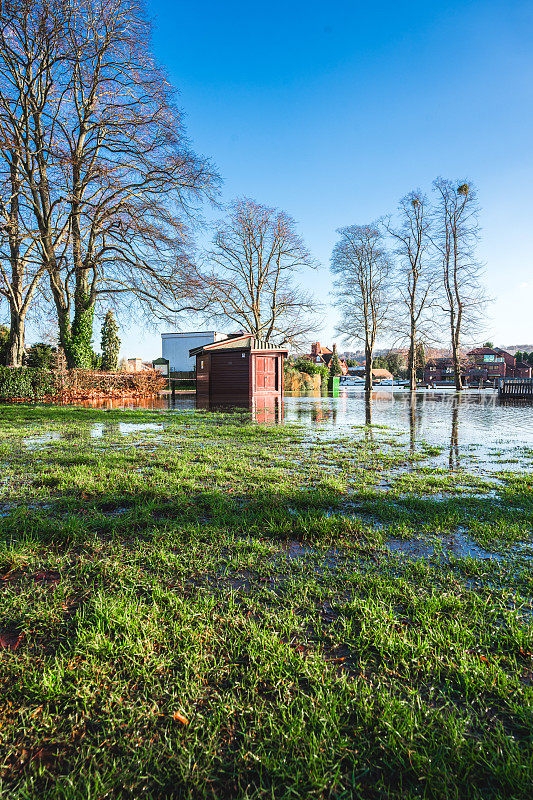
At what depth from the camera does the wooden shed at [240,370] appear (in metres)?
22.4

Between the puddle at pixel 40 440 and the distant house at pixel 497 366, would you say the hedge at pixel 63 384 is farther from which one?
the distant house at pixel 497 366

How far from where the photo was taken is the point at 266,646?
1691mm

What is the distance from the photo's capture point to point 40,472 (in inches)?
191

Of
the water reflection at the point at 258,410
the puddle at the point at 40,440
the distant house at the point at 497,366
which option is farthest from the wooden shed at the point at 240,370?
the distant house at the point at 497,366

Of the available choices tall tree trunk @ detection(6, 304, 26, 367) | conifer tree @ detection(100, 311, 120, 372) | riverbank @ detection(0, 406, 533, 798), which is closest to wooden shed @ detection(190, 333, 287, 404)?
tall tree trunk @ detection(6, 304, 26, 367)

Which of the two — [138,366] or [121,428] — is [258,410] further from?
[138,366]

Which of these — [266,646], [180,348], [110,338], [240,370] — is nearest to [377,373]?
[180,348]

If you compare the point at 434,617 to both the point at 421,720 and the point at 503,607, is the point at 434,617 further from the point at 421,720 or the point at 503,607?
the point at 421,720

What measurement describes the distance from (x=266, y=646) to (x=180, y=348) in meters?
50.9

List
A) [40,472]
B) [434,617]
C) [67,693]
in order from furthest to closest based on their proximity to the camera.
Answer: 1. [40,472]
2. [434,617]
3. [67,693]

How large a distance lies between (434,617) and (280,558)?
0.99 meters

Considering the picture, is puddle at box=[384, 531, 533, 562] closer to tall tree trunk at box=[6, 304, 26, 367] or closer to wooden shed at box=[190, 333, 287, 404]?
wooden shed at box=[190, 333, 287, 404]

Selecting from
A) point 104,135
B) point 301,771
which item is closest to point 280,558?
A: point 301,771

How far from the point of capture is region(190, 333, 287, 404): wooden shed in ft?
73.4
